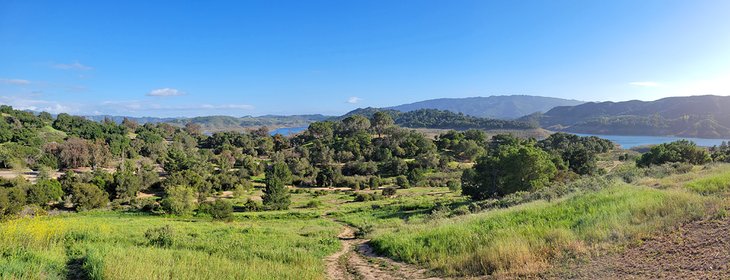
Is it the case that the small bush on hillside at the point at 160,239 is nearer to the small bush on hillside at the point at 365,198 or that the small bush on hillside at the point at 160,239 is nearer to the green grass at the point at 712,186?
the green grass at the point at 712,186

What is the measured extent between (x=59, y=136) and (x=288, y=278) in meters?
117

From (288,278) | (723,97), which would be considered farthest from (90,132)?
(723,97)

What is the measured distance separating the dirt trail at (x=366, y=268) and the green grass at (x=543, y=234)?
16.6 inches

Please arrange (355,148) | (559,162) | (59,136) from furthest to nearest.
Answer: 1. (59,136)
2. (355,148)
3. (559,162)

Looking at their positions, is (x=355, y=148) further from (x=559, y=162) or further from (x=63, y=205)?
(x=63, y=205)

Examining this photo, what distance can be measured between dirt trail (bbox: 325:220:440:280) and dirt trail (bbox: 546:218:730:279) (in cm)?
343

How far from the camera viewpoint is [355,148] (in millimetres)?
87375

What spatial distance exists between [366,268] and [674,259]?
6.95 metres

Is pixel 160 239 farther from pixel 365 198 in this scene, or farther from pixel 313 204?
pixel 365 198

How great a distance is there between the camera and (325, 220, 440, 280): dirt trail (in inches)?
383

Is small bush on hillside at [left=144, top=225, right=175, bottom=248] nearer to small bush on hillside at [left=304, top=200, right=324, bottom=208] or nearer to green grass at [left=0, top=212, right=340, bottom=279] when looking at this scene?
green grass at [left=0, top=212, right=340, bottom=279]

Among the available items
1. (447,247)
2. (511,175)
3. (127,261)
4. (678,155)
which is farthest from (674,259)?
(678,155)

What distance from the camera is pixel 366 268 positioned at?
10.8m

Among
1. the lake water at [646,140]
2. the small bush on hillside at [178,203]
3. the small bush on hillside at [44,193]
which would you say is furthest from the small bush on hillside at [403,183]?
the lake water at [646,140]
